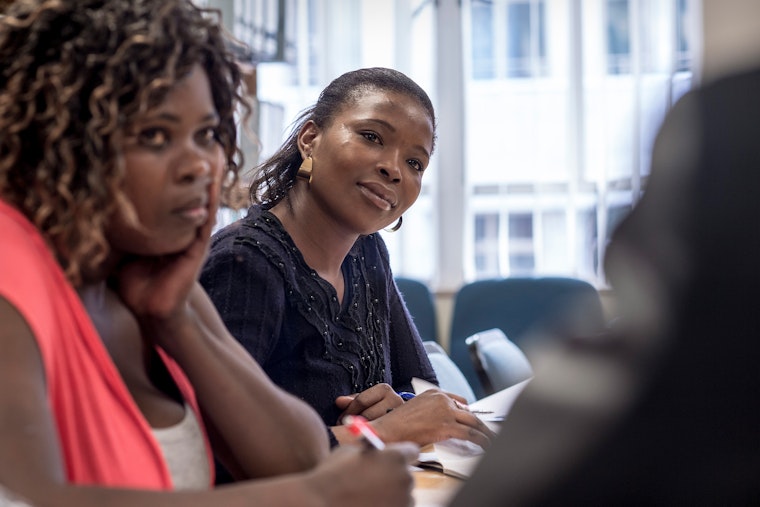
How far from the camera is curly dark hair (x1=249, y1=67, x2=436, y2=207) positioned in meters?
2.09

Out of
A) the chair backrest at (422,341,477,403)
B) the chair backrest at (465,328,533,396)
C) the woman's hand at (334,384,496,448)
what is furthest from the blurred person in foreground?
the chair backrest at (465,328,533,396)

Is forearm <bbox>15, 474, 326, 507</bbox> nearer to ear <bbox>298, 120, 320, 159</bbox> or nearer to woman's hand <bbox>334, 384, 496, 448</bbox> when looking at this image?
woman's hand <bbox>334, 384, 496, 448</bbox>

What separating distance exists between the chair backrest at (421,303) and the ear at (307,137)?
7.42ft

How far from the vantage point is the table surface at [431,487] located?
1.34 meters

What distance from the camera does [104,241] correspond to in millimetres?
951

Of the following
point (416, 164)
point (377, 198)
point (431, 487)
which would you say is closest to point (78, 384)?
point (431, 487)

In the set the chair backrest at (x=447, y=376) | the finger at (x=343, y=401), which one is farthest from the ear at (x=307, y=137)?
the chair backrest at (x=447, y=376)

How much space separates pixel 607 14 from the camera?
Result: 4.73 meters

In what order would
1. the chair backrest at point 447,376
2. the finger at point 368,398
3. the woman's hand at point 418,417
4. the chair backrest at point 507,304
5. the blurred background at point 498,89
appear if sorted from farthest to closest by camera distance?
the blurred background at point 498,89 < the chair backrest at point 507,304 < the chair backrest at point 447,376 < the finger at point 368,398 < the woman's hand at point 418,417

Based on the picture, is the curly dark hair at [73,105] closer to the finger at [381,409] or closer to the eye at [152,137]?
the eye at [152,137]

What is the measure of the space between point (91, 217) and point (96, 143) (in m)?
0.07

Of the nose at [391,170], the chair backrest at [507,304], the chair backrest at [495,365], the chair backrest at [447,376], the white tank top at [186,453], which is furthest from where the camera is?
the chair backrest at [507,304]

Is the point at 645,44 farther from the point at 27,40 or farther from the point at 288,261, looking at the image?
the point at 27,40

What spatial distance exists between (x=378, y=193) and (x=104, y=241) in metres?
1.13
